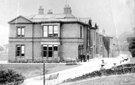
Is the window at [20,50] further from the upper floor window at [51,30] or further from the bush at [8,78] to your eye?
the bush at [8,78]

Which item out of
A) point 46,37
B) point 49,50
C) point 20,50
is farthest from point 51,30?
point 20,50

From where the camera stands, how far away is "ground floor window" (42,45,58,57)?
32281 mm

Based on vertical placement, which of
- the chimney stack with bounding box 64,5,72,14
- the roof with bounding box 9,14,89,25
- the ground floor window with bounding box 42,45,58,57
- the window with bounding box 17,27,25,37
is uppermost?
the chimney stack with bounding box 64,5,72,14

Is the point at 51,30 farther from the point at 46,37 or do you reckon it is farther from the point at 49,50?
the point at 49,50

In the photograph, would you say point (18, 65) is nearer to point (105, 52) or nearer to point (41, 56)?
point (41, 56)

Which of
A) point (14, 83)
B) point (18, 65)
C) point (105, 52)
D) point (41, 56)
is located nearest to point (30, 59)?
point (41, 56)

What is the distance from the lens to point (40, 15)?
35.2 m

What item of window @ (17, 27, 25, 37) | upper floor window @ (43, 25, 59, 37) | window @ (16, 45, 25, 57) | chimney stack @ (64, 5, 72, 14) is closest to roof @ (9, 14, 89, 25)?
upper floor window @ (43, 25, 59, 37)

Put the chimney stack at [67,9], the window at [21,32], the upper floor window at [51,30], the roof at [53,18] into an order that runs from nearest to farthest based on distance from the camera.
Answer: the roof at [53,18]
the upper floor window at [51,30]
the window at [21,32]
the chimney stack at [67,9]

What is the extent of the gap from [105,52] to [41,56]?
2604 cm

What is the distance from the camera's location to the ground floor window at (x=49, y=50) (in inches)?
1271

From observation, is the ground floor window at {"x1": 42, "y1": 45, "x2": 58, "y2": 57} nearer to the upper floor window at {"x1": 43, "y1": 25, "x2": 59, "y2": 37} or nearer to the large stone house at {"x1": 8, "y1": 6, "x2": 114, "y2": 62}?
the large stone house at {"x1": 8, "y1": 6, "x2": 114, "y2": 62}

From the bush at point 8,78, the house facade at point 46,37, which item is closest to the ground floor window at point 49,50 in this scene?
the house facade at point 46,37

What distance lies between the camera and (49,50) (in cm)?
3247
